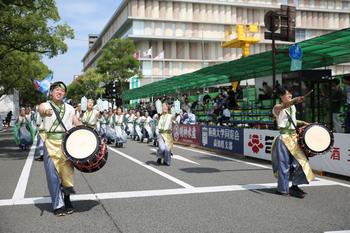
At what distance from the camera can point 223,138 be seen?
52.3 feet

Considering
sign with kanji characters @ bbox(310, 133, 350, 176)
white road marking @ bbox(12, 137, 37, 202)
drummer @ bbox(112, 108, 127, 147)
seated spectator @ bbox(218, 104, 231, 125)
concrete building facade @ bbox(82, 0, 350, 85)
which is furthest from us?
concrete building facade @ bbox(82, 0, 350, 85)

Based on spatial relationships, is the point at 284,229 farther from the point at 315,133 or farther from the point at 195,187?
the point at 195,187

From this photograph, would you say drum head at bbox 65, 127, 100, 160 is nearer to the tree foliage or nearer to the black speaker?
the black speaker

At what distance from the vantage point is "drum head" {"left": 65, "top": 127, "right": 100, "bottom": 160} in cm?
648

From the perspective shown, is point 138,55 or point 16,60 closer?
point 16,60

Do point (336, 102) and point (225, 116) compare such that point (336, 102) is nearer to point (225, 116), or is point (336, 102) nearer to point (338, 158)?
point (338, 158)

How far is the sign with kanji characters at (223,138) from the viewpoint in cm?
1476

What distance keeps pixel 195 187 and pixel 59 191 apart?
296 centimetres

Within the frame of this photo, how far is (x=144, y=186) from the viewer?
8797mm

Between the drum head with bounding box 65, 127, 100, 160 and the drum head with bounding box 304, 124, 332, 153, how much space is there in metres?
3.51

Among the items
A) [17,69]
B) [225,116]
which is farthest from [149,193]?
[17,69]

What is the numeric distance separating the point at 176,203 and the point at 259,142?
21.8ft

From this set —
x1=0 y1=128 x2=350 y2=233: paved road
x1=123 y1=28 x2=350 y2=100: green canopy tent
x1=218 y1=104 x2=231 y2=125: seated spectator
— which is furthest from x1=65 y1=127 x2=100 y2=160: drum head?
x1=218 y1=104 x2=231 y2=125: seated spectator

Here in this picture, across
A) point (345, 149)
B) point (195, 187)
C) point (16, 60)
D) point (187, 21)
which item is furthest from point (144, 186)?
point (187, 21)
